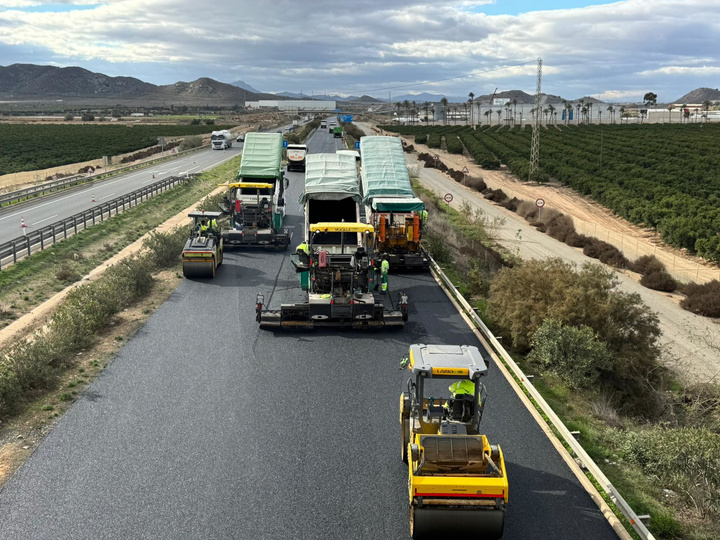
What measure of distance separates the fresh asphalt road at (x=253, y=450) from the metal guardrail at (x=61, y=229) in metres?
11.4

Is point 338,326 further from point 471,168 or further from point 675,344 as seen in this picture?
point 471,168

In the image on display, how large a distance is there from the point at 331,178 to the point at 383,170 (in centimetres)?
410

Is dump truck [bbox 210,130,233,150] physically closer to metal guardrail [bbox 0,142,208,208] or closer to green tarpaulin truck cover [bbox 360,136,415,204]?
metal guardrail [bbox 0,142,208,208]

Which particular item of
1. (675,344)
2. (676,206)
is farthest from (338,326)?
(676,206)

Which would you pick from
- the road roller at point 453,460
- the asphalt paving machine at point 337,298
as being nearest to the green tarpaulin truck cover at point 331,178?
the asphalt paving machine at point 337,298

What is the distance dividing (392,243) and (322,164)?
479 centimetres

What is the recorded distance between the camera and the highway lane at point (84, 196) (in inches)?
1471

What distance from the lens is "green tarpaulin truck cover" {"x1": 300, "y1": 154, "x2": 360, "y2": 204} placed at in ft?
83.7

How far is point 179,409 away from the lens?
13648 mm

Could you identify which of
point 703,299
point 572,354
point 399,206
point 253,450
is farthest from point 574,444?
point 703,299

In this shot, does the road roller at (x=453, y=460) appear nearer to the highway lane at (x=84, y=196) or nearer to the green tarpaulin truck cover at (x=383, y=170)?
the green tarpaulin truck cover at (x=383, y=170)

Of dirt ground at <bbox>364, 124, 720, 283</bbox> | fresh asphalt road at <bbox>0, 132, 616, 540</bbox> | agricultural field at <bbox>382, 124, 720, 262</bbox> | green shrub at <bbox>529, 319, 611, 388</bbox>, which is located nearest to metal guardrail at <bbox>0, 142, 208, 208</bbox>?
fresh asphalt road at <bbox>0, 132, 616, 540</bbox>

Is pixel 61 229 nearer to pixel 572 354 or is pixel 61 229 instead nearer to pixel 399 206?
pixel 399 206

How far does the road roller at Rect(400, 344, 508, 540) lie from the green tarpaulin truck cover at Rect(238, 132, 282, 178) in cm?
2542
